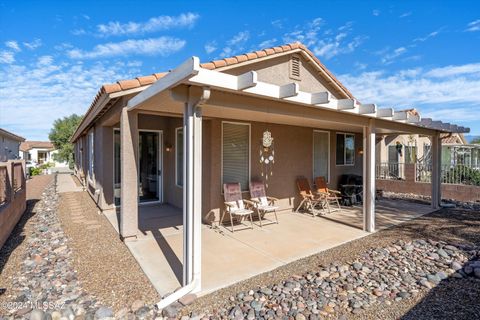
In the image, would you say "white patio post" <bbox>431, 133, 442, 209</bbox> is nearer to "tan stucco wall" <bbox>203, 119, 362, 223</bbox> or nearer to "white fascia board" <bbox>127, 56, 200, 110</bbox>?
"tan stucco wall" <bbox>203, 119, 362, 223</bbox>

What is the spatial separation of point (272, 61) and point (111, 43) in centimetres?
691

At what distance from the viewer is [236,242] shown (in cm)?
565

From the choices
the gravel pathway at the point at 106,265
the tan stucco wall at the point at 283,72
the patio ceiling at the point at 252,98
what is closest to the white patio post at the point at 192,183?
the patio ceiling at the point at 252,98

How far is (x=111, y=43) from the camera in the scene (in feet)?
35.3

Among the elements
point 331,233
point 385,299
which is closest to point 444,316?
point 385,299

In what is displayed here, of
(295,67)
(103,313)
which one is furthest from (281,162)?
(103,313)

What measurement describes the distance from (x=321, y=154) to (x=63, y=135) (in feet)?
135

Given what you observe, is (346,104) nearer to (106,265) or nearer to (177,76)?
(177,76)

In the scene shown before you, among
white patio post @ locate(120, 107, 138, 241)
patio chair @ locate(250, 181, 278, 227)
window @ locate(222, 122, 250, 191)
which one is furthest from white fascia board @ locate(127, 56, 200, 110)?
patio chair @ locate(250, 181, 278, 227)

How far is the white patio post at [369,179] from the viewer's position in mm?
6516

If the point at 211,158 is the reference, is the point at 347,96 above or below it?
above

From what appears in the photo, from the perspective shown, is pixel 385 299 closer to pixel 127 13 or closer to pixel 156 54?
pixel 127 13

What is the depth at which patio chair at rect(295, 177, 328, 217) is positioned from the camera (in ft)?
27.1

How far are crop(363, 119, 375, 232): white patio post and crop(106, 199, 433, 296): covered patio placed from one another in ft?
1.11
